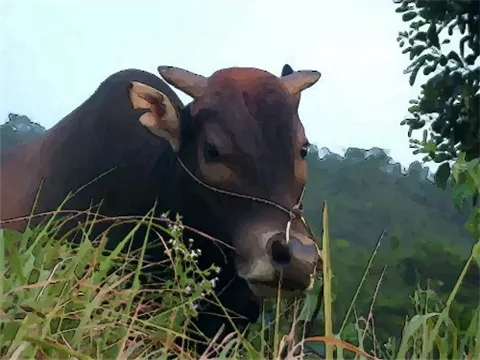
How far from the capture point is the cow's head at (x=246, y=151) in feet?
5.20

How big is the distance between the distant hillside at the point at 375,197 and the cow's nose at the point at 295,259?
76 cm

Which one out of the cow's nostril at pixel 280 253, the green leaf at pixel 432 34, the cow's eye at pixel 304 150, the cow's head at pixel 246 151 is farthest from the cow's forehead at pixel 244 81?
the green leaf at pixel 432 34

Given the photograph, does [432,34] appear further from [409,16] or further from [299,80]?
[299,80]

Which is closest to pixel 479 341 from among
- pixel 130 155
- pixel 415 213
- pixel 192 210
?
pixel 192 210

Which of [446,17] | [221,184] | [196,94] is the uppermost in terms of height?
[446,17]

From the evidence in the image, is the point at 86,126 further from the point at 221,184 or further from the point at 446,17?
the point at 446,17

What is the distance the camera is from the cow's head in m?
1.58

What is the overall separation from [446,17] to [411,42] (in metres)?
0.14

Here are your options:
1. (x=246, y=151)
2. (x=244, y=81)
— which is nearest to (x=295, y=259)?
(x=246, y=151)

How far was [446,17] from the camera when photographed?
2.86m

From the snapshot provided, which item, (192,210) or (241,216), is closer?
(241,216)

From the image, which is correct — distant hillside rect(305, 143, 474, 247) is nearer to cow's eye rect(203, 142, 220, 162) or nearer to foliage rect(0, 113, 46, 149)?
cow's eye rect(203, 142, 220, 162)

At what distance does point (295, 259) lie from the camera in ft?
4.82

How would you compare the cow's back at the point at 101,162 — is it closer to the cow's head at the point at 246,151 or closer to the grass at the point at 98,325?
the cow's head at the point at 246,151
